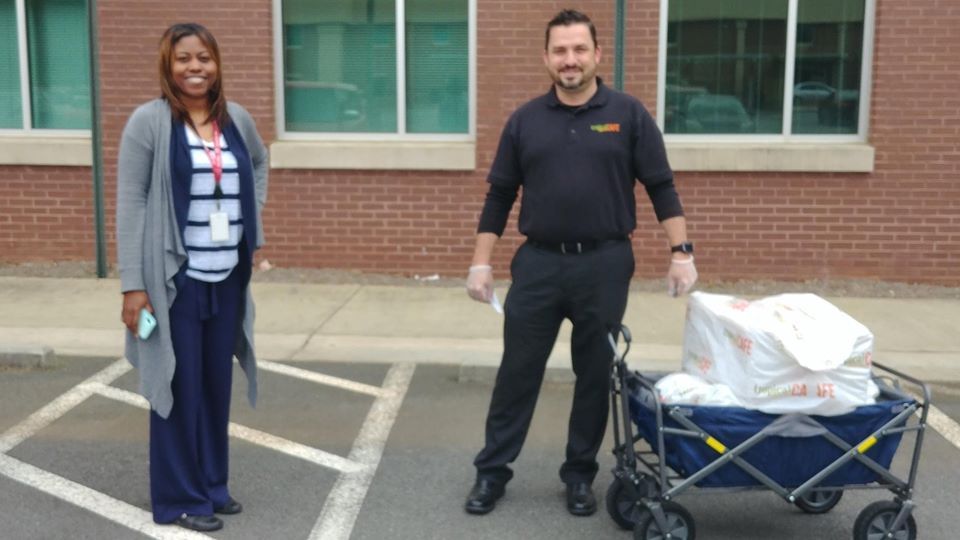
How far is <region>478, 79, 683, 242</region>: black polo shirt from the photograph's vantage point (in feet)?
14.1

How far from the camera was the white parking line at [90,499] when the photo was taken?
4.35 m

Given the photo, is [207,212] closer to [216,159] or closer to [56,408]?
[216,159]

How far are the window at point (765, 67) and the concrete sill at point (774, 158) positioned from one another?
0.33 m

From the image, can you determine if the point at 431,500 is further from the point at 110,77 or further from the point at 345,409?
the point at 110,77

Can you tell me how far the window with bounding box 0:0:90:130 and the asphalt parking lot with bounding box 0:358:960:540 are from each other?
12.2ft

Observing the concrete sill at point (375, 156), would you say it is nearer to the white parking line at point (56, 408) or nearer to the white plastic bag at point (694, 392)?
the white parking line at point (56, 408)

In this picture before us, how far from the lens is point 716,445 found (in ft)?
12.8

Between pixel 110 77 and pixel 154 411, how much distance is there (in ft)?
18.8

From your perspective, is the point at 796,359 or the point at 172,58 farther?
the point at 172,58

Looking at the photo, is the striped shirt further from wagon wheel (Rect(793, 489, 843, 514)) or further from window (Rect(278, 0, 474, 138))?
window (Rect(278, 0, 474, 138))

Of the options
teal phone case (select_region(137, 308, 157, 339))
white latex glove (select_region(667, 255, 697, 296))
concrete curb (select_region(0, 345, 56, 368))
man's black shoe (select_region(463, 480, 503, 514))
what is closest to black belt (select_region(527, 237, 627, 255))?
white latex glove (select_region(667, 255, 697, 296))

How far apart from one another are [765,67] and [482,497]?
578 cm

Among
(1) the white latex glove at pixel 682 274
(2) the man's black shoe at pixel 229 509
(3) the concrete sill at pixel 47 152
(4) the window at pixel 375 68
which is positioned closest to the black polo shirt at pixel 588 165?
(1) the white latex glove at pixel 682 274

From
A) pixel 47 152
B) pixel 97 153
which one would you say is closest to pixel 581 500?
pixel 97 153
